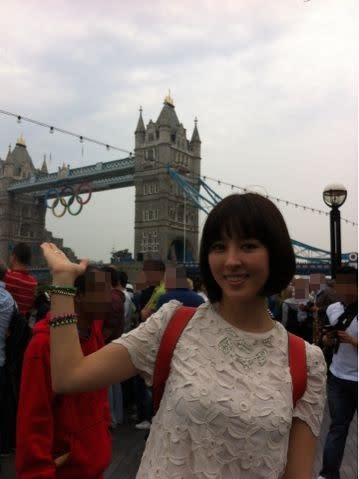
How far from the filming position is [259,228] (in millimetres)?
1214

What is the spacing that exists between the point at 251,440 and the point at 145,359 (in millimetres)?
330

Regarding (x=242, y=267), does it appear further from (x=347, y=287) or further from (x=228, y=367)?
(x=347, y=287)

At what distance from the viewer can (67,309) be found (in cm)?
113

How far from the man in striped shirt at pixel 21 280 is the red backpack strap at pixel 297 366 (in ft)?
11.2

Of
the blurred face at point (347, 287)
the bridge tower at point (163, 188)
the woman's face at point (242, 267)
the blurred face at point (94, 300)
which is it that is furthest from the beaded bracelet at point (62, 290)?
the bridge tower at point (163, 188)

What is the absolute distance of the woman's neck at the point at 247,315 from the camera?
1.26 m

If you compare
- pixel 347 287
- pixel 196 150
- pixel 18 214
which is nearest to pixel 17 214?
pixel 18 214

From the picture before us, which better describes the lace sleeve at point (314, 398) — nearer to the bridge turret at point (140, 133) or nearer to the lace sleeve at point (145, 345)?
the lace sleeve at point (145, 345)

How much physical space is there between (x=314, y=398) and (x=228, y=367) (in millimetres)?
269

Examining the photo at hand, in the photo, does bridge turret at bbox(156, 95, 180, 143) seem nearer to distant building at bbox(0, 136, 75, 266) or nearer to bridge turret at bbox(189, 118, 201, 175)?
bridge turret at bbox(189, 118, 201, 175)

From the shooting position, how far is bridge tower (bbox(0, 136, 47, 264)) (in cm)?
5472

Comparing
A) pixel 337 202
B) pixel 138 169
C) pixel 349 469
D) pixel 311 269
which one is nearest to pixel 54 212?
pixel 138 169

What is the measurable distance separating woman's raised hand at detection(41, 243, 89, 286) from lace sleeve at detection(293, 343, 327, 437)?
0.69m

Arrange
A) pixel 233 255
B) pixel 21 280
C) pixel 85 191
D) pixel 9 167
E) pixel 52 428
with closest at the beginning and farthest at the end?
pixel 233 255 → pixel 52 428 → pixel 21 280 → pixel 85 191 → pixel 9 167
